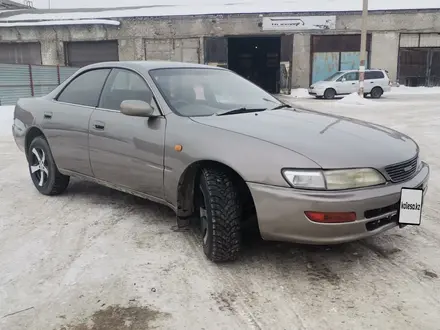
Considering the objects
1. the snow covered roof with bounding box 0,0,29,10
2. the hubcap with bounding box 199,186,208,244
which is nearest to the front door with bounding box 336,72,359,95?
the hubcap with bounding box 199,186,208,244

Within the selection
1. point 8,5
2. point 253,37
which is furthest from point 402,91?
point 8,5

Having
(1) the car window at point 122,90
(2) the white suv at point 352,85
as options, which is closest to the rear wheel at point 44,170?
(1) the car window at point 122,90

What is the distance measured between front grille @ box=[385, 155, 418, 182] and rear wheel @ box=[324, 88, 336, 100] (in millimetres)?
20325

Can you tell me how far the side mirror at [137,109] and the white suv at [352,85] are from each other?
2036cm

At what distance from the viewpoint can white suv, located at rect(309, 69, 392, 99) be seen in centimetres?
2223

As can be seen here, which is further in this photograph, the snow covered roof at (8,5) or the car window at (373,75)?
the snow covered roof at (8,5)

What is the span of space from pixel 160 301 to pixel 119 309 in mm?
239

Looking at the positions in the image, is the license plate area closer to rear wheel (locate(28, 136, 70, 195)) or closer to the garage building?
rear wheel (locate(28, 136, 70, 195))

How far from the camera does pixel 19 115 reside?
498cm

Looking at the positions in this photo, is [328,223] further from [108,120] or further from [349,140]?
[108,120]

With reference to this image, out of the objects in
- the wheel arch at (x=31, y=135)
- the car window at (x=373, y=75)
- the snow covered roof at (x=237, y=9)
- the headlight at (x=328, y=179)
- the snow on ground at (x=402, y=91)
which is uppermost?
the snow covered roof at (x=237, y=9)

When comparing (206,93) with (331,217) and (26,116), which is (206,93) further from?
(26,116)

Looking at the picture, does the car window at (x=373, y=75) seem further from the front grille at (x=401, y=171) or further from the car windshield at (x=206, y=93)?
the front grille at (x=401, y=171)

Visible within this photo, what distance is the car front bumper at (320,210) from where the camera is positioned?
257 cm
